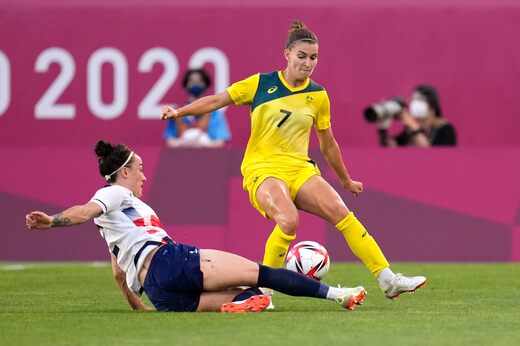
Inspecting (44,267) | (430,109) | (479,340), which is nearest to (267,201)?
(479,340)

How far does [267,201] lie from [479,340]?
2909 millimetres

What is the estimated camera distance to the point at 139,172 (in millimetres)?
9773

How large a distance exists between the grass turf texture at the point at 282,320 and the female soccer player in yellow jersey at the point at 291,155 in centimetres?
43

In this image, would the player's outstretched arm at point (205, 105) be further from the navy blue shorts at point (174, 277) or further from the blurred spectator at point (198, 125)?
the blurred spectator at point (198, 125)

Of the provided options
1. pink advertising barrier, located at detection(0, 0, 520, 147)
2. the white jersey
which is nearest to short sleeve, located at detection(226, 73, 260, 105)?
the white jersey

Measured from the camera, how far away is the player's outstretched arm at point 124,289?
9828mm

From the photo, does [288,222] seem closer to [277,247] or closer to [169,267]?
[277,247]

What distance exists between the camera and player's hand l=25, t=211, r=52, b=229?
8.61 metres

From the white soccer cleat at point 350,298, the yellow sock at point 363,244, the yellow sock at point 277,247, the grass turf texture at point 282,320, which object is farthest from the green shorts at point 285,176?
the white soccer cleat at point 350,298

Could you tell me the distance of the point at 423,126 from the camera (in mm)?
17141

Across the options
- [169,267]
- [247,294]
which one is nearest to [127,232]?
[169,267]

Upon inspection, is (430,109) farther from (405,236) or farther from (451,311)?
(451,311)

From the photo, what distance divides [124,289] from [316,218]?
237 inches

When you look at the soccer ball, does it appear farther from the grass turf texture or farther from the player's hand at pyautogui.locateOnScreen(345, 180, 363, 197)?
the player's hand at pyautogui.locateOnScreen(345, 180, 363, 197)
